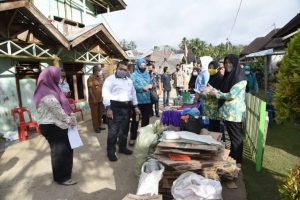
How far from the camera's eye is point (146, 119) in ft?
18.8

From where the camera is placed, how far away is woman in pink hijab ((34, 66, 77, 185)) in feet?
11.8

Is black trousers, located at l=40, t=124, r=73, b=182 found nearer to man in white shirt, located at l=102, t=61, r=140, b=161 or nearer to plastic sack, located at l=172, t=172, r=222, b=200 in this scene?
man in white shirt, located at l=102, t=61, r=140, b=161

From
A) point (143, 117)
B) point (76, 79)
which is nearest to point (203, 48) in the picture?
point (76, 79)

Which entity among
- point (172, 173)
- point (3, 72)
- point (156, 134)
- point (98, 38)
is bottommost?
point (172, 173)

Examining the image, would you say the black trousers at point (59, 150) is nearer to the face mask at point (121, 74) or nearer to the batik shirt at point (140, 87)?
the face mask at point (121, 74)

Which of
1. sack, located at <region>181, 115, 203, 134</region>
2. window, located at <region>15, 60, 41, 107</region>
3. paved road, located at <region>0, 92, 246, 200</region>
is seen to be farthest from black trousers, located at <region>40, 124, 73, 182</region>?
window, located at <region>15, 60, 41, 107</region>

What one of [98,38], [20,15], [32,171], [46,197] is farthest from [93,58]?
[46,197]

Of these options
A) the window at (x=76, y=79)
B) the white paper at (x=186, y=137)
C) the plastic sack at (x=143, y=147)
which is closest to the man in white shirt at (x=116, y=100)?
the plastic sack at (x=143, y=147)

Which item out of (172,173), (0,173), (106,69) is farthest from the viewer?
(106,69)

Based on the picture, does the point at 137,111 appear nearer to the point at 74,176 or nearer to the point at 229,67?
the point at 74,176

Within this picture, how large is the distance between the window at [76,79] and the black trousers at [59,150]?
6.23 meters

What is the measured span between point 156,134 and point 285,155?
109 inches

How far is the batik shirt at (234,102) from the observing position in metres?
4.02

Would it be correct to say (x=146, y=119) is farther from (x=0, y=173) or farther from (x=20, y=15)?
(x=20, y=15)
